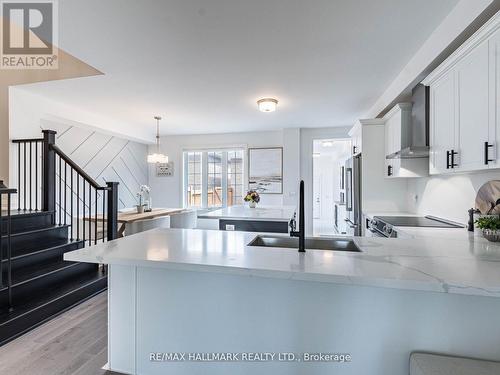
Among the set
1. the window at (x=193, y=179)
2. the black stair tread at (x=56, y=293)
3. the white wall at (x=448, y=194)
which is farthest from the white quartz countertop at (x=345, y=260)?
the window at (x=193, y=179)

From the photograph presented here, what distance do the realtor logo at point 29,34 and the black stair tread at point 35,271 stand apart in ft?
7.32

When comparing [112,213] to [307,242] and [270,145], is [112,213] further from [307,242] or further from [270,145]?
[270,145]

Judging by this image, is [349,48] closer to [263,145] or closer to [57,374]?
[57,374]

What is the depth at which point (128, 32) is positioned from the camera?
2.12 m

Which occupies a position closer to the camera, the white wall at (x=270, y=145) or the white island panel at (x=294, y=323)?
the white island panel at (x=294, y=323)

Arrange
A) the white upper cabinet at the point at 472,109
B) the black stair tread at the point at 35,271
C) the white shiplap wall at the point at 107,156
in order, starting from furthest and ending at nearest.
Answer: the white shiplap wall at the point at 107,156, the black stair tread at the point at 35,271, the white upper cabinet at the point at 472,109

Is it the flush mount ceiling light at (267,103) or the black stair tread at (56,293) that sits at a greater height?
the flush mount ceiling light at (267,103)

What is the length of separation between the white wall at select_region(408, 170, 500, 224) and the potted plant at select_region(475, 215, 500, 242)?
58 cm

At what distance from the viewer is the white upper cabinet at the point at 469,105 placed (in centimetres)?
152

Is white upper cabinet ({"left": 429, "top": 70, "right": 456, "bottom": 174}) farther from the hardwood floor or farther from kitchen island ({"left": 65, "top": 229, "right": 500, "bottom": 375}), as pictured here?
the hardwood floor

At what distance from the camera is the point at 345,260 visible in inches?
45.3

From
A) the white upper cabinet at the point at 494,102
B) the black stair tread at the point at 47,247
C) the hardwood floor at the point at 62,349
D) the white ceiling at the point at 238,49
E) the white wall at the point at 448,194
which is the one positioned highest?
the white ceiling at the point at 238,49

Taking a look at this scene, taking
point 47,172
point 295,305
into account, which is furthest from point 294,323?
point 47,172

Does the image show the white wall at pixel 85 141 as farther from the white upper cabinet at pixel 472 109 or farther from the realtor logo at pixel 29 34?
the white upper cabinet at pixel 472 109
